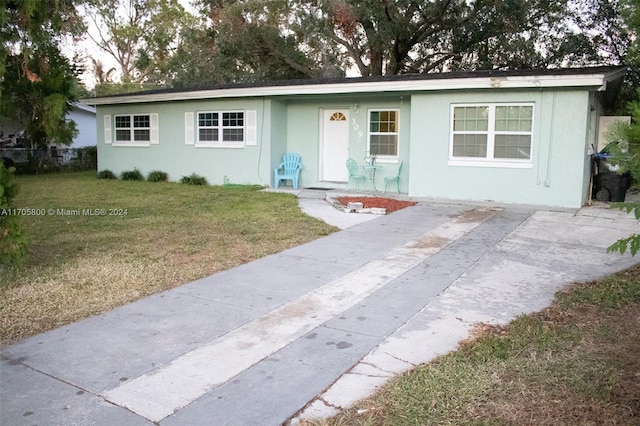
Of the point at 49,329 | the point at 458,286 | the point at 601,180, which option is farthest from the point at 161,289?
the point at 601,180

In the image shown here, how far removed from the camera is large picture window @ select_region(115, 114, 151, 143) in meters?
17.3

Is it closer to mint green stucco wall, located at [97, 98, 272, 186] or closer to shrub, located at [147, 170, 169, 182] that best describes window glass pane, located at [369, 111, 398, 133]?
mint green stucco wall, located at [97, 98, 272, 186]

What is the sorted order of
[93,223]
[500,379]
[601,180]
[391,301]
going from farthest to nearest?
1. [601,180]
2. [93,223]
3. [391,301]
4. [500,379]

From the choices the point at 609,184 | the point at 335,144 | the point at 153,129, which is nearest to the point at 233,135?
the point at 335,144

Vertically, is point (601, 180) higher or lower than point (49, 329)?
higher

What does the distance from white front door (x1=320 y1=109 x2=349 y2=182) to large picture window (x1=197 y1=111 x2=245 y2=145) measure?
2.38 metres

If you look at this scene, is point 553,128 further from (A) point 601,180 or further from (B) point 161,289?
(B) point 161,289

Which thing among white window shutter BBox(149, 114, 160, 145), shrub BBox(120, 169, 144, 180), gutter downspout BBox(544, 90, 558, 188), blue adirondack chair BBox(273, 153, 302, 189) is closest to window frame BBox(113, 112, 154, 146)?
white window shutter BBox(149, 114, 160, 145)

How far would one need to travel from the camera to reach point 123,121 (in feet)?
58.9

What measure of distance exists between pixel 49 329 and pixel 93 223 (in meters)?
5.32

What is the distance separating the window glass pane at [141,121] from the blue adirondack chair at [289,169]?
16.8 feet

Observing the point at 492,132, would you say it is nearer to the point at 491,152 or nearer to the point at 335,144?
the point at 491,152

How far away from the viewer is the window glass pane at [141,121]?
17.3 meters

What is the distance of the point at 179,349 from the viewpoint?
158 inches
